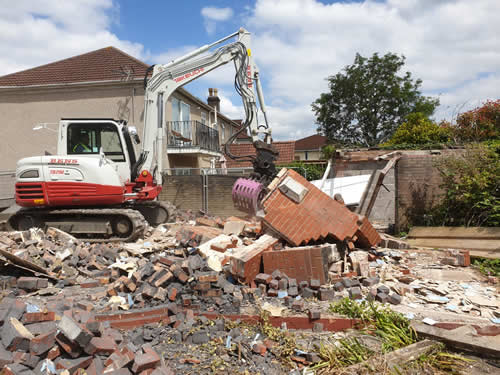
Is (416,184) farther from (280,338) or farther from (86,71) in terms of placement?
(86,71)

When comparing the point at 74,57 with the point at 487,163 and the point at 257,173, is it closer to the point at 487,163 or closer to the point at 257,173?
the point at 257,173

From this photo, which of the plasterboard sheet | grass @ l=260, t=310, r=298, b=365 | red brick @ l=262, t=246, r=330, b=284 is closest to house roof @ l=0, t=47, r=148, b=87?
the plasterboard sheet

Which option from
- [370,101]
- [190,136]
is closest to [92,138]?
[190,136]

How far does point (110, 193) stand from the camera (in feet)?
26.6

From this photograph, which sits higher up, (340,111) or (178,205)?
(340,111)

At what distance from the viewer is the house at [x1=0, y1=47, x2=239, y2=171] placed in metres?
15.8

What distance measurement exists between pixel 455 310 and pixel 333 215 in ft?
7.24

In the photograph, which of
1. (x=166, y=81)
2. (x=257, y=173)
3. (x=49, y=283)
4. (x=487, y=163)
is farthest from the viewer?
(x=166, y=81)

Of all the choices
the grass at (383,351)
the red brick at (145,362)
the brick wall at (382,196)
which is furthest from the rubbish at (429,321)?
the brick wall at (382,196)

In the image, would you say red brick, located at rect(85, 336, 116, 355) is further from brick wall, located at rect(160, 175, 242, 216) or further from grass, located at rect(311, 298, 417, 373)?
brick wall, located at rect(160, 175, 242, 216)

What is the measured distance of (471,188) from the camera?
7812mm

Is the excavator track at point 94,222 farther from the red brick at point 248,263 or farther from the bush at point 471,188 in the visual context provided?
the bush at point 471,188

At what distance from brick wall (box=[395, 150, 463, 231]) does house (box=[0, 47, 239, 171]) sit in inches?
410

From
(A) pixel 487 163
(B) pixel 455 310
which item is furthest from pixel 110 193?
(A) pixel 487 163
